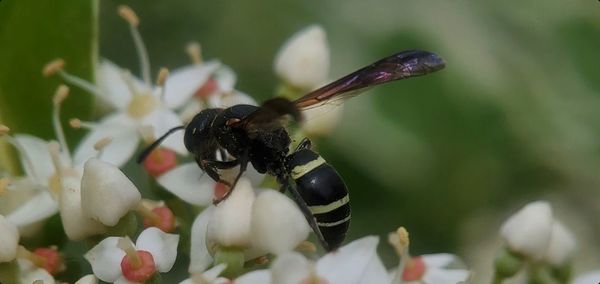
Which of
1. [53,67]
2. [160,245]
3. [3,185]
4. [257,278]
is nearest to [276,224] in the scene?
[257,278]

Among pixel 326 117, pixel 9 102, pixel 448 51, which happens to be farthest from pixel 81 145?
pixel 448 51

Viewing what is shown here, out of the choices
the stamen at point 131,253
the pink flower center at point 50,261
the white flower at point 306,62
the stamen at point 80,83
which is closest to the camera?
the stamen at point 131,253

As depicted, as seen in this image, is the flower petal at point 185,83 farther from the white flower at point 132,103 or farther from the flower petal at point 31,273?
the flower petal at point 31,273

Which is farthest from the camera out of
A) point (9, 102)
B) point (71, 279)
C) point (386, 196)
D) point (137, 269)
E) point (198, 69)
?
point (386, 196)

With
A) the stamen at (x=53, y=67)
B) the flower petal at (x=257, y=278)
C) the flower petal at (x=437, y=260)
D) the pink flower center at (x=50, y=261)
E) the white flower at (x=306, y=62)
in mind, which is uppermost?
the stamen at (x=53, y=67)

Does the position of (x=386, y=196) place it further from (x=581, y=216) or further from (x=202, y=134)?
(x=202, y=134)

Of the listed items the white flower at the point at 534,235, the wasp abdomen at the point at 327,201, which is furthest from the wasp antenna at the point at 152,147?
the white flower at the point at 534,235
